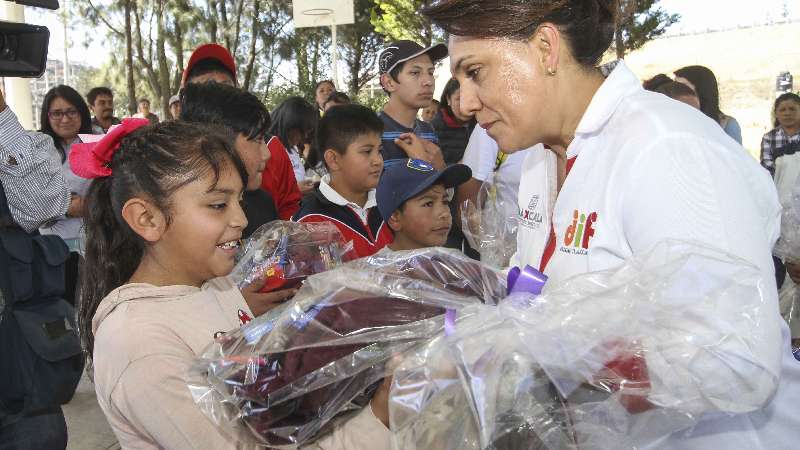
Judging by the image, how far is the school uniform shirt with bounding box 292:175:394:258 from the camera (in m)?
3.28

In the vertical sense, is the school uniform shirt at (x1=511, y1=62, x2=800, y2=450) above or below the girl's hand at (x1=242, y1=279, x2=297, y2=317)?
above

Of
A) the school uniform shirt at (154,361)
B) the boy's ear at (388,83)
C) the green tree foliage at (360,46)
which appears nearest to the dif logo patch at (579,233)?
the school uniform shirt at (154,361)

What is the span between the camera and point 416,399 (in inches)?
39.1

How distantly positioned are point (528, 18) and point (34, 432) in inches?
86.3

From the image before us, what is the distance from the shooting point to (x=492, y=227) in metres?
2.98

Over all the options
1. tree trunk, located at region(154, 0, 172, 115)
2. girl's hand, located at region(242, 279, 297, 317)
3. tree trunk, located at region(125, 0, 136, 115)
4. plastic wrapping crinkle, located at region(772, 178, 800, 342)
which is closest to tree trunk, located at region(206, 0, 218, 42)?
tree trunk, located at region(154, 0, 172, 115)

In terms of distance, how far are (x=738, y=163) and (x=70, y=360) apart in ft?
8.01

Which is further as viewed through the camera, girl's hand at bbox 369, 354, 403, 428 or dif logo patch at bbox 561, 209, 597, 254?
dif logo patch at bbox 561, 209, 597, 254

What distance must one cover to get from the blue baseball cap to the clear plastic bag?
160 mm

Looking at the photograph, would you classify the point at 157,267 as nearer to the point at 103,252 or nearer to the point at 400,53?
the point at 103,252

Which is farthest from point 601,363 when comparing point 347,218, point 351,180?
point 351,180

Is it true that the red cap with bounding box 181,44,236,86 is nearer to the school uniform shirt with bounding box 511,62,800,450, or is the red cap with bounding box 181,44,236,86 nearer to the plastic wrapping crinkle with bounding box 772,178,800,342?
the school uniform shirt with bounding box 511,62,800,450

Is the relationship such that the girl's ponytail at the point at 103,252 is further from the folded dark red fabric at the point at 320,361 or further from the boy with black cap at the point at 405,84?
the boy with black cap at the point at 405,84

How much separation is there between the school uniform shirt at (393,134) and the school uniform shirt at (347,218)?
659 millimetres
